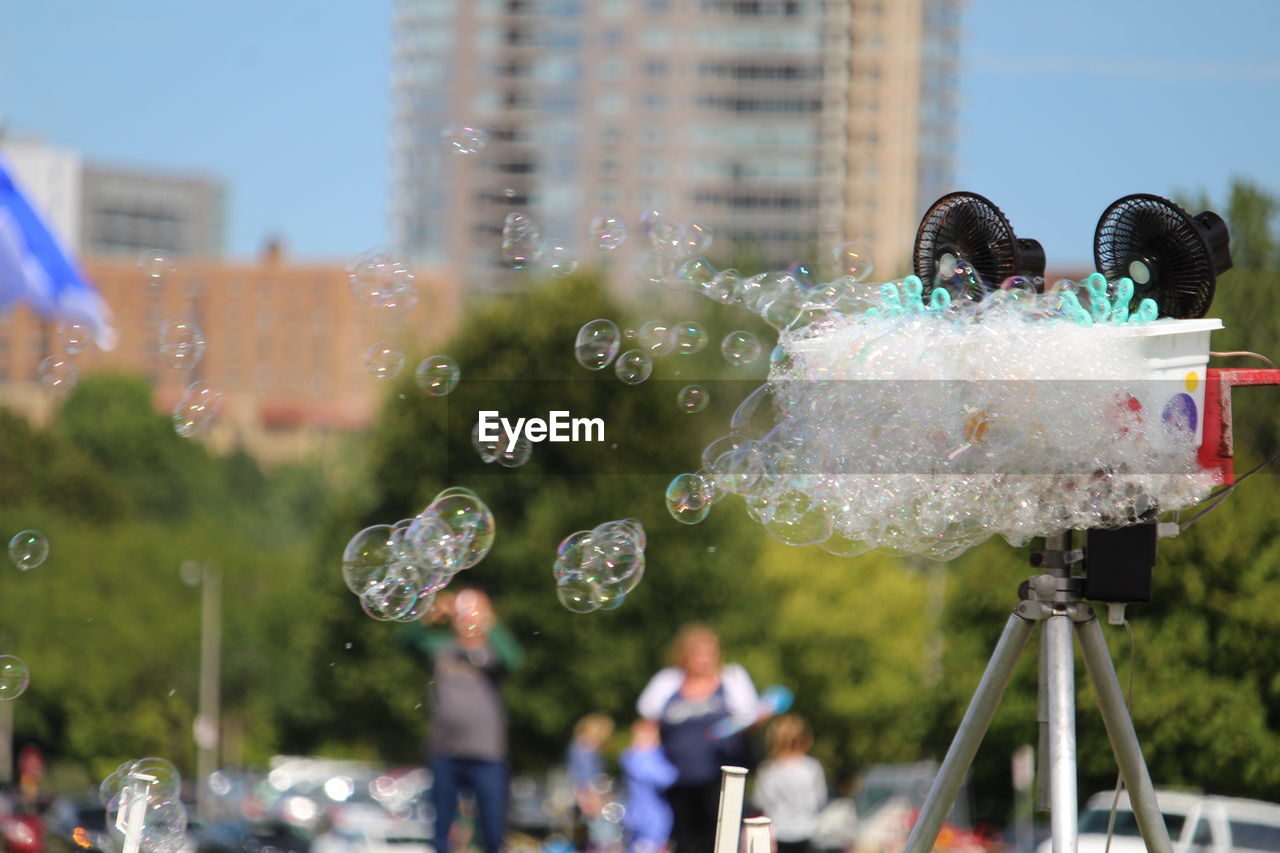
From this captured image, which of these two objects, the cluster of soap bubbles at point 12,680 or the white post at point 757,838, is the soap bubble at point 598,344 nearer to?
the cluster of soap bubbles at point 12,680

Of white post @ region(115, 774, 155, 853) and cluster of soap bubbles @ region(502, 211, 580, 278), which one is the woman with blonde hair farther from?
white post @ region(115, 774, 155, 853)

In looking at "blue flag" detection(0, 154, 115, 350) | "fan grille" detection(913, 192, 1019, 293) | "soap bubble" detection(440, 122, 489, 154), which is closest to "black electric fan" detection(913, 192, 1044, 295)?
"fan grille" detection(913, 192, 1019, 293)

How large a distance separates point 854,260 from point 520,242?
1.47 m

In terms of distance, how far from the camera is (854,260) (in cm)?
443

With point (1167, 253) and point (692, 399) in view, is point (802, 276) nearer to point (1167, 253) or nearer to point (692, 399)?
point (692, 399)

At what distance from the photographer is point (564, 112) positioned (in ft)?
260

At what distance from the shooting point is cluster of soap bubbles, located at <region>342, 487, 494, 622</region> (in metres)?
4.67

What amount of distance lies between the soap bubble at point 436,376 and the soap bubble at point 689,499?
1108mm

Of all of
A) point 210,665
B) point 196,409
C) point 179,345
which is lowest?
point 210,665

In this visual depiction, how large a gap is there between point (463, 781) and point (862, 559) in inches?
855

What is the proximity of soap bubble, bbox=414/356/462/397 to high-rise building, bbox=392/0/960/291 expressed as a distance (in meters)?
69.1

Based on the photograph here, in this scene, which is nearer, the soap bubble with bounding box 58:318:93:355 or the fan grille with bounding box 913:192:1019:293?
the fan grille with bounding box 913:192:1019:293

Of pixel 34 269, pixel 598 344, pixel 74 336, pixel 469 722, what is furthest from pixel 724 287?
pixel 34 269

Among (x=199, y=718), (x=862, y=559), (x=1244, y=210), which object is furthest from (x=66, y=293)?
(x=199, y=718)
